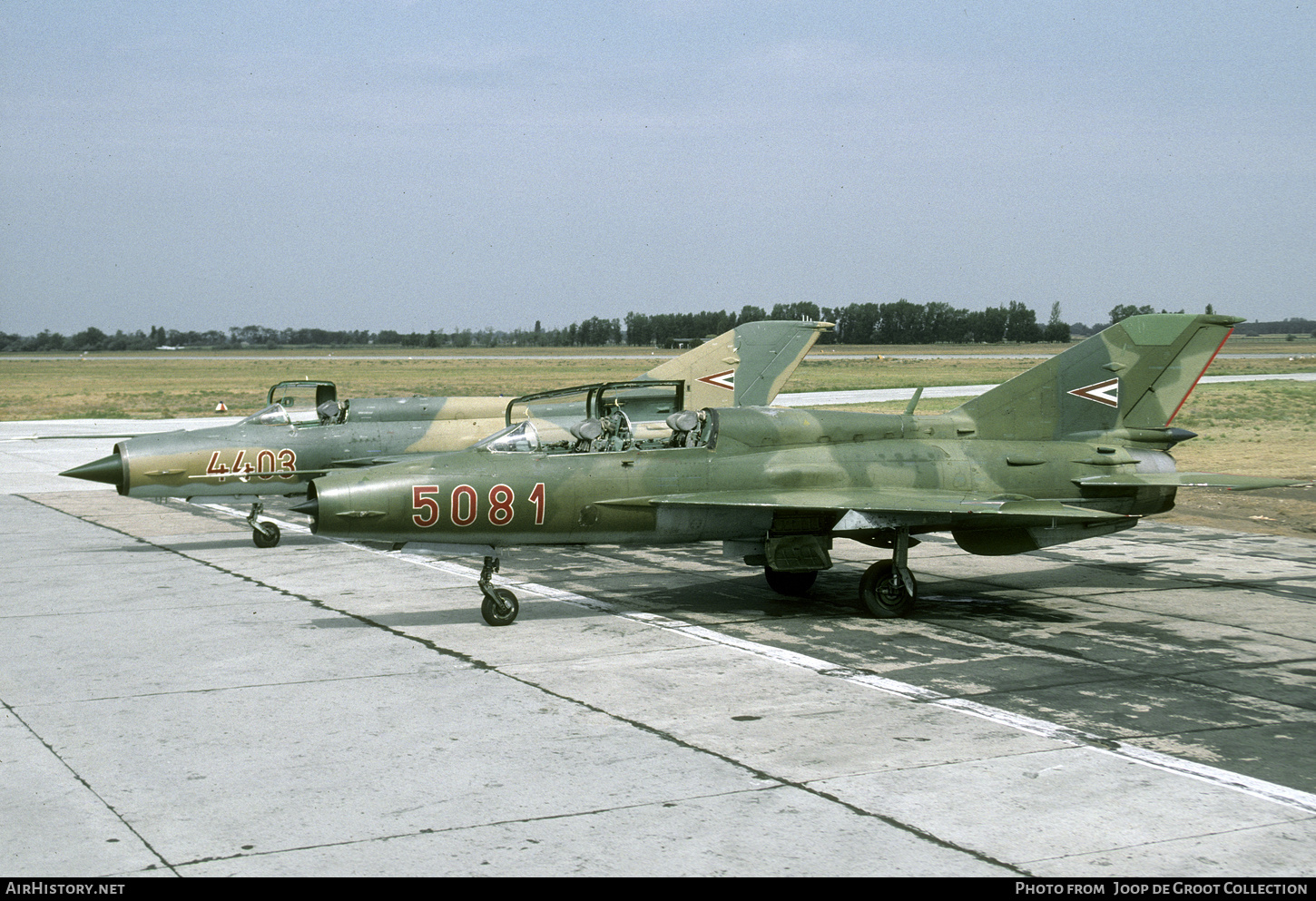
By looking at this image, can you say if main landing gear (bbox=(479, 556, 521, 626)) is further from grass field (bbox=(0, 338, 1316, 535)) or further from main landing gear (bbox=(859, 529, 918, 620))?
grass field (bbox=(0, 338, 1316, 535))

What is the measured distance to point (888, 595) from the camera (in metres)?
13.5

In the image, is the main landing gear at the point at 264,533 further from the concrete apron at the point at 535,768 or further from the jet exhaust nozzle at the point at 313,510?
the jet exhaust nozzle at the point at 313,510

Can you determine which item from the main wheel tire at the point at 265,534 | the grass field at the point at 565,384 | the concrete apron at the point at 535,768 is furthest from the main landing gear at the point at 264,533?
the grass field at the point at 565,384

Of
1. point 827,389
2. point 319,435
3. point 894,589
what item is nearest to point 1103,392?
point 894,589

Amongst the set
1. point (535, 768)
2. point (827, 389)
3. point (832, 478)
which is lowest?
point (535, 768)

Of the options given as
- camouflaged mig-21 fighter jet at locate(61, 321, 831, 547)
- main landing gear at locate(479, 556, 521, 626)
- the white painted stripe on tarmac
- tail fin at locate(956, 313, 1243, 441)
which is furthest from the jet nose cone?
tail fin at locate(956, 313, 1243, 441)

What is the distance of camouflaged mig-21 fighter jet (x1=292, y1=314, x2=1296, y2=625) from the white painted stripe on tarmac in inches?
51.7

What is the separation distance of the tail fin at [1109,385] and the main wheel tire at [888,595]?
271 cm

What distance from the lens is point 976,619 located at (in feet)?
44.0

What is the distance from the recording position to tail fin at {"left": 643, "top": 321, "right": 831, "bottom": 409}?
22719 millimetres

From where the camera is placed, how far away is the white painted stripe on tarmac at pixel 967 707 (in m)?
7.86

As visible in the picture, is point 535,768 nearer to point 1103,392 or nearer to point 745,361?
point 1103,392

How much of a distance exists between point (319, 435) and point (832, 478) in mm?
9706

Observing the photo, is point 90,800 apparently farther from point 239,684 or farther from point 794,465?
point 794,465
